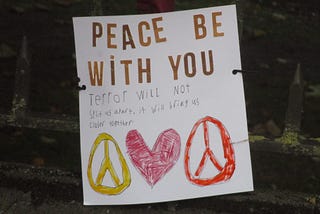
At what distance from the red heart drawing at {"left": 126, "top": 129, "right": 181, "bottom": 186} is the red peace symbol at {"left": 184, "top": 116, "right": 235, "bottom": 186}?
55 millimetres

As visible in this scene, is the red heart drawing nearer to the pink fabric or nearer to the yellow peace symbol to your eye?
the yellow peace symbol

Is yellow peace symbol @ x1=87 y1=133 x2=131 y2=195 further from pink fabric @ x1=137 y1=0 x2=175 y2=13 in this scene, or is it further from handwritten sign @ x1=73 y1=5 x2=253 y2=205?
pink fabric @ x1=137 y1=0 x2=175 y2=13

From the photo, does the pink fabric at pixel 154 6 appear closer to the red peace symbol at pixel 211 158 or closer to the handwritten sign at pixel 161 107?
the handwritten sign at pixel 161 107

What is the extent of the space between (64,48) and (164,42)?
1.51 m

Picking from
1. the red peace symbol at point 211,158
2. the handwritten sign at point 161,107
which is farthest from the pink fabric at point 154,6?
the red peace symbol at point 211,158

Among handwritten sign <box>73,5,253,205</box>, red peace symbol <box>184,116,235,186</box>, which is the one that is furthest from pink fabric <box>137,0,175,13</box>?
red peace symbol <box>184,116,235,186</box>

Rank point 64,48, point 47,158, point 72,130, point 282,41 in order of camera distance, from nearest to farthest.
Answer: point 72,130 < point 47,158 < point 64,48 < point 282,41

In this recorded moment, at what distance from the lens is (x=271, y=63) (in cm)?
326

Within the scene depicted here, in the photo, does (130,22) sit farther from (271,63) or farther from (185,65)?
(271,63)

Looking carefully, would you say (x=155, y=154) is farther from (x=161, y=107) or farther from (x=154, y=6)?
(x=154, y=6)

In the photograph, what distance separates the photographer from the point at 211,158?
184cm

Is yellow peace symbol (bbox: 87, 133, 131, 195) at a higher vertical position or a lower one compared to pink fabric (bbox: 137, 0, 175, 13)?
lower

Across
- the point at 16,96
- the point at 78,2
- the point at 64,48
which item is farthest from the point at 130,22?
Answer: the point at 78,2

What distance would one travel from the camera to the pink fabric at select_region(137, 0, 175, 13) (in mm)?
1886
